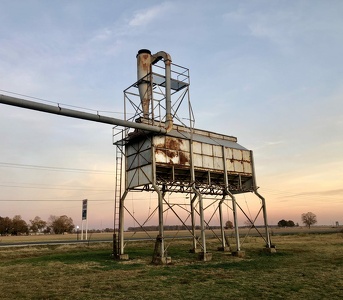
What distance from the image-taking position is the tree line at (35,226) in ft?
385

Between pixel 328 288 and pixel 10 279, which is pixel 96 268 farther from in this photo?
pixel 328 288

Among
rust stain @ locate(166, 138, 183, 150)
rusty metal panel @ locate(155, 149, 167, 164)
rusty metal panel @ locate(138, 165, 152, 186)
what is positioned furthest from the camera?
rust stain @ locate(166, 138, 183, 150)

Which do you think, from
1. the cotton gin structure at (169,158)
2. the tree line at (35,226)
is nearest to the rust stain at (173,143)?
the cotton gin structure at (169,158)

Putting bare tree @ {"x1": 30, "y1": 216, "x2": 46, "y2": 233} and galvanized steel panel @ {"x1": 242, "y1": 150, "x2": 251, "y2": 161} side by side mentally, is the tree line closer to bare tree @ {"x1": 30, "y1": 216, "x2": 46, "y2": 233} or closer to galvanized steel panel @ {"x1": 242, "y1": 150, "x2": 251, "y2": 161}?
bare tree @ {"x1": 30, "y1": 216, "x2": 46, "y2": 233}

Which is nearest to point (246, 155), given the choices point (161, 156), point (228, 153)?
point (228, 153)

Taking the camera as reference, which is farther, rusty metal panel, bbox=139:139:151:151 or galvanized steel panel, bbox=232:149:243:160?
galvanized steel panel, bbox=232:149:243:160

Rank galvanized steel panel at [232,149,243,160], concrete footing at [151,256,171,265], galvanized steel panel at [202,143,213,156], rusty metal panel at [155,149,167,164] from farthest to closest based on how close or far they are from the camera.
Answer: galvanized steel panel at [232,149,243,160] → galvanized steel panel at [202,143,213,156] → rusty metal panel at [155,149,167,164] → concrete footing at [151,256,171,265]

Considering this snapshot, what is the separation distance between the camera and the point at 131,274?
15609mm

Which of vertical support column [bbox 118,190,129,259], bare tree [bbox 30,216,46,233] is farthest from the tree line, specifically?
vertical support column [bbox 118,190,129,259]

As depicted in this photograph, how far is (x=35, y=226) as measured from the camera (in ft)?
455

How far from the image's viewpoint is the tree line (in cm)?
11726

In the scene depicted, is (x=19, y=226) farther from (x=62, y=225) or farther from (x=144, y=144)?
(x=144, y=144)

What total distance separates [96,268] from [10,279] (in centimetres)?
468

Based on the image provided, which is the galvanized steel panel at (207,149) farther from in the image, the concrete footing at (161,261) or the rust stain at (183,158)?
the concrete footing at (161,261)
